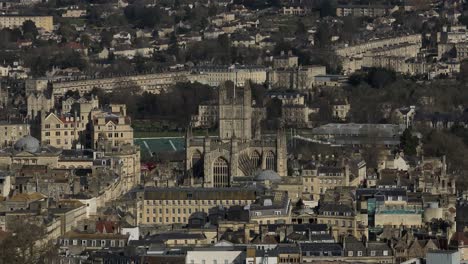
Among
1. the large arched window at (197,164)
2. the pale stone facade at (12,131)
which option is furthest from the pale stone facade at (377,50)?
the large arched window at (197,164)

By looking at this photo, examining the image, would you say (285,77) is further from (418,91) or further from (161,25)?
(161,25)

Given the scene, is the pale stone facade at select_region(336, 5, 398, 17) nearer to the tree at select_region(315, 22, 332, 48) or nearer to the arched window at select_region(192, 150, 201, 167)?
the tree at select_region(315, 22, 332, 48)

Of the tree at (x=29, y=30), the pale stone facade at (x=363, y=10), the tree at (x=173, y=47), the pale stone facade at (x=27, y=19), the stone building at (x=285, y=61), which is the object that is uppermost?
the pale stone facade at (x=363, y=10)

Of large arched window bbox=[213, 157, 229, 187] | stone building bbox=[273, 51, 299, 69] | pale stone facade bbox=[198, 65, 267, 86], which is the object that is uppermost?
stone building bbox=[273, 51, 299, 69]

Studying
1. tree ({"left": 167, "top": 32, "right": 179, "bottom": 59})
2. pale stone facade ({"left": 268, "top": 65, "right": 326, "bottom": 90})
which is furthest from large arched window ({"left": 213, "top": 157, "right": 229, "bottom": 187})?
tree ({"left": 167, "top": 32, "right": 179, "bottom": 59})

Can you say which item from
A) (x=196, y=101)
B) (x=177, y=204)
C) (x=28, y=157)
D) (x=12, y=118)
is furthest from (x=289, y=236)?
(x=196, y=101)

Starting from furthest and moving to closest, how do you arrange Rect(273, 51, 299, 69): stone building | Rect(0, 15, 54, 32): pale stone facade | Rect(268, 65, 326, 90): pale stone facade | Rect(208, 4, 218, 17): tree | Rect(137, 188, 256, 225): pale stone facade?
Rect(208, 4, 218, 17): tree
Rect(0, 15, 54, 32): pale stone facade
Rect(273, 51, 299, 69): stone building
Rect(268, 65, 326, 90): pale stone facade
Rect(137, 188, 256, 225): pale stone facade

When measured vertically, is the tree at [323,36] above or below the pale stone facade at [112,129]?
above

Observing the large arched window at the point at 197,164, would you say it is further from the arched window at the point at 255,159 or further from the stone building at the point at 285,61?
the stone building at the point at 285,61
